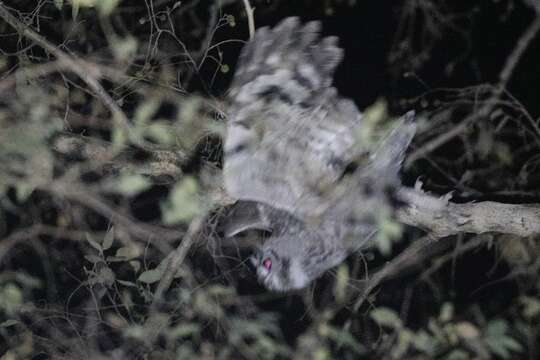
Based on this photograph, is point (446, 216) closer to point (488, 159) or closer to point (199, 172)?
point (199, 172)

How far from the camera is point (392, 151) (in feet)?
5.16

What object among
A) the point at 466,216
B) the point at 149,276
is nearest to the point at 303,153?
the point at 466,216

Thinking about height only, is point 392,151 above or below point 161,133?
below

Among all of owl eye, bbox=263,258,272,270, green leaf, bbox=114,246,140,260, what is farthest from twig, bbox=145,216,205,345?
owl eye, bbox=263,258,272,270

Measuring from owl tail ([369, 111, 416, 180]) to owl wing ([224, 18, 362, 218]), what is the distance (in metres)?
0.07

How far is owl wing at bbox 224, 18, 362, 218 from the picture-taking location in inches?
60.2

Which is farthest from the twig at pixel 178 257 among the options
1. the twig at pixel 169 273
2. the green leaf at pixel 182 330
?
the green leaf at pixel 182 330

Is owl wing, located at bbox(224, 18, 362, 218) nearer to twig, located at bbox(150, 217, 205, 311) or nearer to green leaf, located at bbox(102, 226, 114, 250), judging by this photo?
twig, located at bbox(150, 217, 205, 311)

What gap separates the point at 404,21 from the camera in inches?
89.5

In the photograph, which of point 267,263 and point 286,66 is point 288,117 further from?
point 267,263

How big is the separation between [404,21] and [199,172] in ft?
4.07

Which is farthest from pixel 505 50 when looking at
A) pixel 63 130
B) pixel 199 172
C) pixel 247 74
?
pixel 63 130

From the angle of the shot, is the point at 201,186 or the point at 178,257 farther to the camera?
the point at 178,257

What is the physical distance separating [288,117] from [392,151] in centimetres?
32
